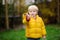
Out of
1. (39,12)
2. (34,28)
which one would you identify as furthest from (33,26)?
(39,12)

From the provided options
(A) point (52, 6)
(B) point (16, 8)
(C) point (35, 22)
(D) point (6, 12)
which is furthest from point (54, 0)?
(C) point (35, 22)

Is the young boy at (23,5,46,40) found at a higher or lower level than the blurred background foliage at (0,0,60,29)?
higher

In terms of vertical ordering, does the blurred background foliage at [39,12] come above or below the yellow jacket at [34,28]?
below

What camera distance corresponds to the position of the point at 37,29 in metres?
5.55

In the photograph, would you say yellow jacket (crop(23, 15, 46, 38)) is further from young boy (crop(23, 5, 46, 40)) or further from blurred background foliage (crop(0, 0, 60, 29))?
blurred background foliage (crop(0, 0, 60, 29))

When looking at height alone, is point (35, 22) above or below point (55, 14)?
above

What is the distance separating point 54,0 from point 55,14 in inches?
36.7

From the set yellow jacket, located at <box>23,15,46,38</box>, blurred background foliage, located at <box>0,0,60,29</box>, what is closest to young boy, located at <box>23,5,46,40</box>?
yellow jacket, located at <box>23,15,46,38</box>

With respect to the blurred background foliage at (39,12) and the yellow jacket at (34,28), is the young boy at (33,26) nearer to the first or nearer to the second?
the yellow jacket at (34,28)

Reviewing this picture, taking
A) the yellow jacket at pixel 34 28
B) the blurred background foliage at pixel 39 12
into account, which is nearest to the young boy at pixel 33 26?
the yellow jacket at pixel 34 28

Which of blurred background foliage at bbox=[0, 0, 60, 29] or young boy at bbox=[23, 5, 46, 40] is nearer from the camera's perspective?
young boy at bbox=[23, 5, 46, 40]

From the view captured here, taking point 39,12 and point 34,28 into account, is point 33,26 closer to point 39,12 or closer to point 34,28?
point 34,28

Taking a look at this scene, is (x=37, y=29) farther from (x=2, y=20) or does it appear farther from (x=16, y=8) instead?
(x=16, y=8)

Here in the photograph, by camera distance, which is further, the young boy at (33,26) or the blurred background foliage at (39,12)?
the blurred background foliage at (39,12)
